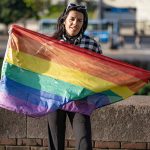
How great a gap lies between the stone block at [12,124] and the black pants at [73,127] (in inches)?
40.3

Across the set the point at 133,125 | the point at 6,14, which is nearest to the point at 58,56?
the point at 133,125

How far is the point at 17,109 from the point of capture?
4.19 metres

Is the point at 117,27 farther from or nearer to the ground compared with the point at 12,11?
nearer to the ground

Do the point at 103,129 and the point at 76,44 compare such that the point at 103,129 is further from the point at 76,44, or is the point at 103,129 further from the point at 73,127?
the point at 76,44

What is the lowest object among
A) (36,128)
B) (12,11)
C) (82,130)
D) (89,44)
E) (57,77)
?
(82,130)

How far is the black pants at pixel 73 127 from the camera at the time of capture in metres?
4.02

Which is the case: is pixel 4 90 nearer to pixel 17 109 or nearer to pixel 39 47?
pixel 17 109

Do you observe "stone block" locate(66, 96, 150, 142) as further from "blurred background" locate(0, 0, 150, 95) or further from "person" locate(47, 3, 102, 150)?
"blurred background" locate(0, 0, 150, 95)

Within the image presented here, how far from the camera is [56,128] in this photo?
13.7 feet

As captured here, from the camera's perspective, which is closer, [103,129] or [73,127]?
[73,127]

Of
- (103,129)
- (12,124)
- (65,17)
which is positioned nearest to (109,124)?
(103,129)

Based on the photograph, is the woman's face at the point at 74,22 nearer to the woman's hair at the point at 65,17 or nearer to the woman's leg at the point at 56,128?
the woman's hair at the point at 65,17

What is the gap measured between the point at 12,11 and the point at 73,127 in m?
65.8

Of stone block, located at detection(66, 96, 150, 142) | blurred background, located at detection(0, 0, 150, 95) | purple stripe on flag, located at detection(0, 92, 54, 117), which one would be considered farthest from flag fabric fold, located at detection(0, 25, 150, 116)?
blurred background, located at detection(0, 0, 150, 95)
